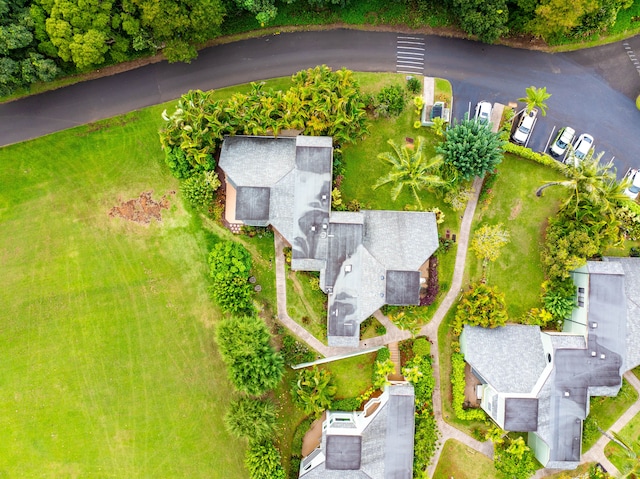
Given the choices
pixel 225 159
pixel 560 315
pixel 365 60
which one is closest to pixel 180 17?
pixel 225 159

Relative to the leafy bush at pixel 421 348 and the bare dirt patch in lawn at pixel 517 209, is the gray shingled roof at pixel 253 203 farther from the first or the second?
the bare dirt patch in lawn at pixel 517 209

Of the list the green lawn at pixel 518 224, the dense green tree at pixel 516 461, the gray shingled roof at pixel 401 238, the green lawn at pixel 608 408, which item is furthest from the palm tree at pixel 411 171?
the green lawn at pixel 608 408

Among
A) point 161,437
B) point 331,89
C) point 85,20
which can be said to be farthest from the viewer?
point 161,437

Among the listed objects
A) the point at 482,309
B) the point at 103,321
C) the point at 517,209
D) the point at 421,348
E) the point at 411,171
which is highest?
the point at 411,171

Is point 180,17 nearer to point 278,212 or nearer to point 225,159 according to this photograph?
point 225,159

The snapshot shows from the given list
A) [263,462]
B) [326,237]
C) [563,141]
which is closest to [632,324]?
[563,141]

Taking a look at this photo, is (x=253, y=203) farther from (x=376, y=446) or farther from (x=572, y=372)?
(x=572, y=372)

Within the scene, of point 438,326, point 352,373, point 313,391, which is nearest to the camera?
point 313,391
